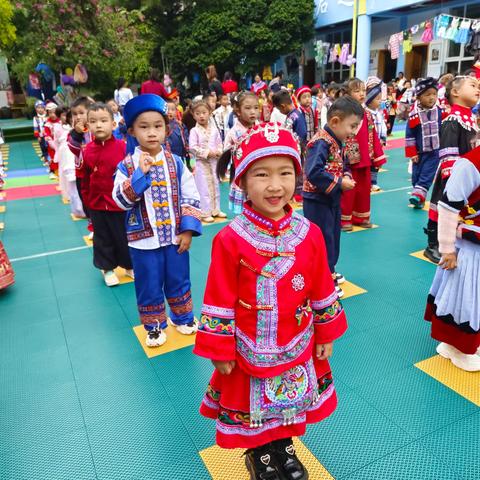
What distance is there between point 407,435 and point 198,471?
1015 mm

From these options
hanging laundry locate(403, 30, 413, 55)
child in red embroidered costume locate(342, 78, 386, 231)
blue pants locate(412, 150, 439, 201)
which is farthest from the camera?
hanging laundry locate(403, 30, 413, 55)

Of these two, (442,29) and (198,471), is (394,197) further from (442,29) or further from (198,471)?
(442,29)

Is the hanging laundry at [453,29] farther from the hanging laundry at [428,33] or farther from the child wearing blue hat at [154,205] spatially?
the child wearing blue hat at [154,205]

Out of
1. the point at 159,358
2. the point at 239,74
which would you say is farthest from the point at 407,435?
the point at 239,74

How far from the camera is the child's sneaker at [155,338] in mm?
2953

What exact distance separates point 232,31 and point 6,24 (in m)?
10.2

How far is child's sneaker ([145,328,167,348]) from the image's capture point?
2953 millimetres

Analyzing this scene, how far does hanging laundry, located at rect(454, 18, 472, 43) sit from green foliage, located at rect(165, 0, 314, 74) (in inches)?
331

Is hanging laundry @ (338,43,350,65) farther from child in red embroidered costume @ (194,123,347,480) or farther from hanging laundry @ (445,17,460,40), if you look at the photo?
child in red embroidered costume @ (194,123,347,480)

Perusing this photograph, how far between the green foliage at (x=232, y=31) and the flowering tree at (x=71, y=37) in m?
4.89

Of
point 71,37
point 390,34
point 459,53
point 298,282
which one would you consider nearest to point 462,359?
point 298,282

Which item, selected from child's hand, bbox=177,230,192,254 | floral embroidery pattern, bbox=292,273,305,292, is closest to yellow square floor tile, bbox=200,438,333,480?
floral embroidery pattern, bbox=292,273,305,292

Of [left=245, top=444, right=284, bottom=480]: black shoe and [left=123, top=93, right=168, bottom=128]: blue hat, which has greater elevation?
[left=123, top=93, right=168, bottom=128]: blue hat

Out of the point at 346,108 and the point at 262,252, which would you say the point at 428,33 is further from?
the point at 262,252
